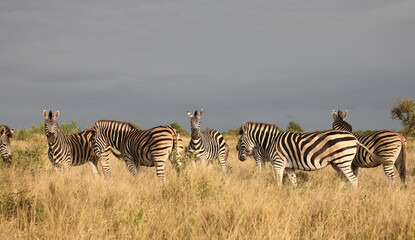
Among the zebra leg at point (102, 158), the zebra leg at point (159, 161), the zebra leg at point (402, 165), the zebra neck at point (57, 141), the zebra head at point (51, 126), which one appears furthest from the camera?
the zebra leg at point (102, 158)

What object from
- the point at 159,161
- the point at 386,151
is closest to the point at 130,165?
the point at 159,161

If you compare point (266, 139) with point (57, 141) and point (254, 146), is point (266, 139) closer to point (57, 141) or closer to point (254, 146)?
point (254, 146)

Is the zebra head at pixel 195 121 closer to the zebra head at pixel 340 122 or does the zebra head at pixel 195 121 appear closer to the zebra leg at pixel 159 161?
the zebra leg at pixel 159 161

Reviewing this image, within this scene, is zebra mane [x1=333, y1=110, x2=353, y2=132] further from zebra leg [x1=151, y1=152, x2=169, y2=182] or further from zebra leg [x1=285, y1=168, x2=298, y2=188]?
zebra leg [x1=151, y1=152, x2=169, y2=182]

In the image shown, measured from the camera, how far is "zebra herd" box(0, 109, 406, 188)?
8711 millimetres

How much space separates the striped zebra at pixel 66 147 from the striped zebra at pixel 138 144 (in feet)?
1.77

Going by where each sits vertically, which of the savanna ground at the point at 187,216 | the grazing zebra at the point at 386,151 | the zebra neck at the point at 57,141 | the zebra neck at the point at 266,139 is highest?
the zebra neck at the point at 57,141

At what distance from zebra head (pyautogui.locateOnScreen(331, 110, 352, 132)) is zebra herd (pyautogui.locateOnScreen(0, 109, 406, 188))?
4 cm

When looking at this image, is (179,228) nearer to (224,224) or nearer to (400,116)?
(224,224)

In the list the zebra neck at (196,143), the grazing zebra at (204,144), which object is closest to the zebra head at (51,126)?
the grazing zebra at (204,144)

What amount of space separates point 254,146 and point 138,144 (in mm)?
3519

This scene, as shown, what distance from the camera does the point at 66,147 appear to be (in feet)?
35.0

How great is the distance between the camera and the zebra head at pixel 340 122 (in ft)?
41.3

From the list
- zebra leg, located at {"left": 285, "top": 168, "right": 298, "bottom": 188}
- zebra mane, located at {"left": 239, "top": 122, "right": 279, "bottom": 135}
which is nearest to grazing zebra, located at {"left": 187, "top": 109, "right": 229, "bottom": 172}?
zebra mane, located at {"left": 239, "top": 122, "right": 279, "bottom": 135}
